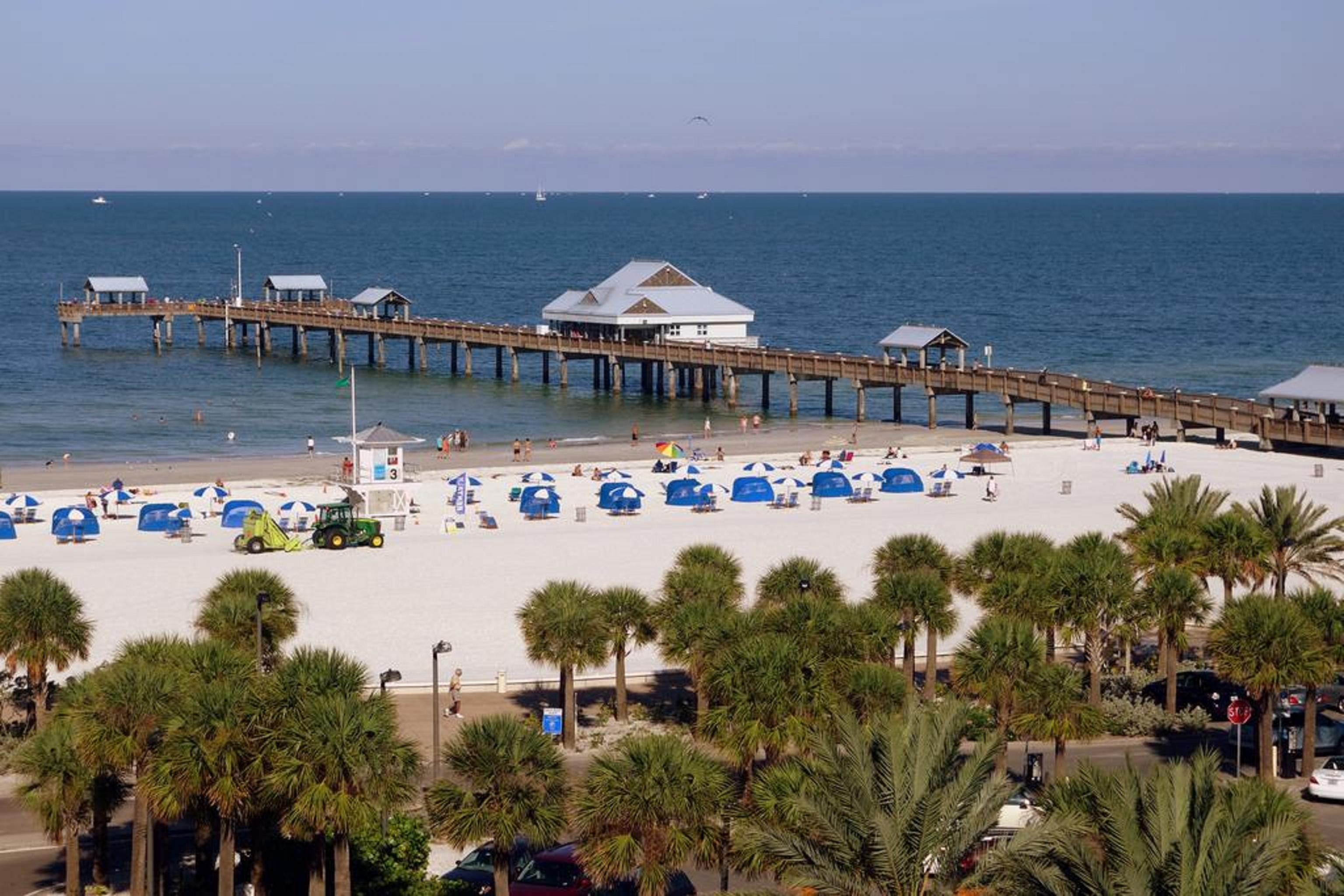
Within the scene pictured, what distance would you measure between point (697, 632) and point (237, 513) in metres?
22.3

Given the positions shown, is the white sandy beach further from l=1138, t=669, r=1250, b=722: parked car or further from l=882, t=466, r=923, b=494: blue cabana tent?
l=1138, t=669, r=1250, b=722: parked car

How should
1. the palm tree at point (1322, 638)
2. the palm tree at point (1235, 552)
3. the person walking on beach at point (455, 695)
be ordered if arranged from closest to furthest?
the palm tree at point (1322, 638) < the person walking on beach at point (455, 695) < the palm tree at point (1235, 552)

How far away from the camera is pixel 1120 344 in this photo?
367 ft

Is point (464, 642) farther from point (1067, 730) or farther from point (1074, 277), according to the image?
point (1074, 277)

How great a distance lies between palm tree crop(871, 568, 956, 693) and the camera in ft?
104

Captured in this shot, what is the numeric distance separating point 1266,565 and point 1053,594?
17.9 feet

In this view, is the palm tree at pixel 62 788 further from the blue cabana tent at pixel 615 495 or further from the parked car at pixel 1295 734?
the blue cabana tent at pixel 615 495

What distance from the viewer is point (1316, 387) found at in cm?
6206

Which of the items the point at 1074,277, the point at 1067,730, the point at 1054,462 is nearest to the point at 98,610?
the point at 1067,730

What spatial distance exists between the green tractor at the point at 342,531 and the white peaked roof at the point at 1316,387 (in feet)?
103

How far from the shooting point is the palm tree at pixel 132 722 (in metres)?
22.5

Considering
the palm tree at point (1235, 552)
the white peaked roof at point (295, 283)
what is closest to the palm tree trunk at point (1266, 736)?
the palm tree at point (1235, 552)

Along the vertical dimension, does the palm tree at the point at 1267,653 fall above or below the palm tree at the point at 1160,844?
below

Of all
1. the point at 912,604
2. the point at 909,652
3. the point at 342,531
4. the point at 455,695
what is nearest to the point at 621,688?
the point at 455,695
